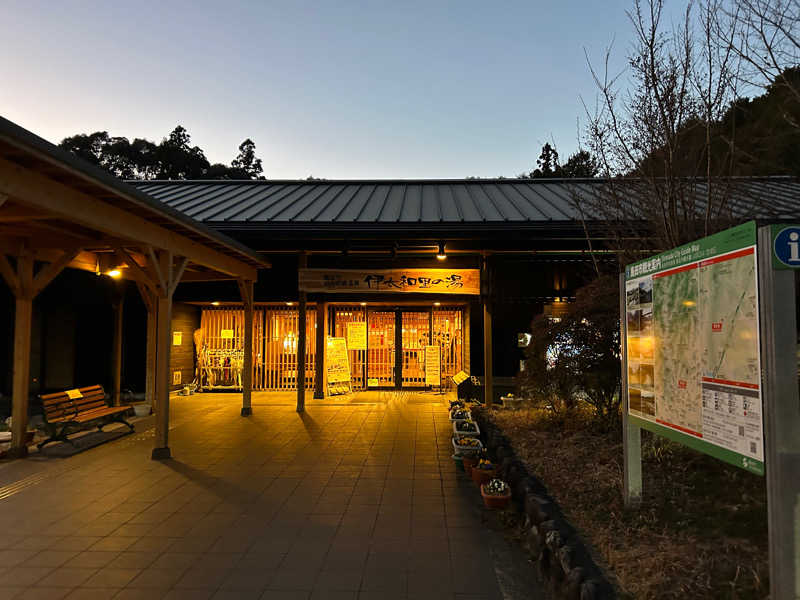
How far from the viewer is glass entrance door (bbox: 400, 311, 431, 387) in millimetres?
13547

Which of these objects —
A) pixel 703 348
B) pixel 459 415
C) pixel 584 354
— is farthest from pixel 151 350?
pixel 703 348

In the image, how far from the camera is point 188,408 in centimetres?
1110

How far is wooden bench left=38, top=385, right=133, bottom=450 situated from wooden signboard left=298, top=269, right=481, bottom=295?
4570 mm

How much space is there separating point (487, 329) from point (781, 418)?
8.13 meters

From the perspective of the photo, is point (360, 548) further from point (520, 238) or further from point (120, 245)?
point (520, 238)

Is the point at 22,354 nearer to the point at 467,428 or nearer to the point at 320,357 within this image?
the point at 320,357

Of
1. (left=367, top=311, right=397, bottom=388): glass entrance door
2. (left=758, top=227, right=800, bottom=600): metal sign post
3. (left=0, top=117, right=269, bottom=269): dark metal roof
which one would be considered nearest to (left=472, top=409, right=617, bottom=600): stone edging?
(left=758, top=227, right=800, bottom=600): metal sign post

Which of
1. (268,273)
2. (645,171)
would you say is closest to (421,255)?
(268,273)

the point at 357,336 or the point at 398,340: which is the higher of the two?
the point at 357,336

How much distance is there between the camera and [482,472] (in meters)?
5.71

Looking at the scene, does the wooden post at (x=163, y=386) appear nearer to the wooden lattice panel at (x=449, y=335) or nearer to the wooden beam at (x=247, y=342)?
the wooden beam at (x=247, y=342)

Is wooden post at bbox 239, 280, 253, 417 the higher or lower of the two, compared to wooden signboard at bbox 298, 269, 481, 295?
lower

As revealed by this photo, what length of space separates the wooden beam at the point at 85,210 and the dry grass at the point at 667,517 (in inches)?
227

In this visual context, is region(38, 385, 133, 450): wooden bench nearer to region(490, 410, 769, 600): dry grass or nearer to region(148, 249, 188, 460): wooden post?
region(148, 249, 188, 460): wooden post
